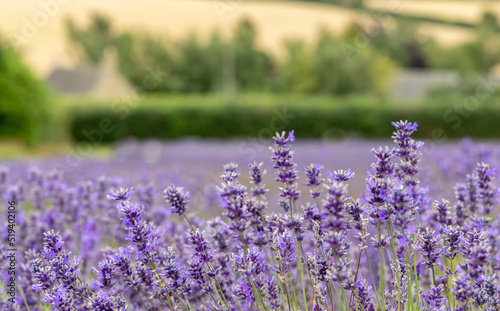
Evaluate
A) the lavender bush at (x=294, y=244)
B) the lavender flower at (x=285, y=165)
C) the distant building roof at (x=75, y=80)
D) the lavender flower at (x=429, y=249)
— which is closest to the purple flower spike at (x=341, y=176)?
the lavender bush at (x=294, y=244)

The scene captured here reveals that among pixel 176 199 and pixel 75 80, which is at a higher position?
pixel 75 80

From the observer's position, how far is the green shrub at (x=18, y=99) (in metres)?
16.3

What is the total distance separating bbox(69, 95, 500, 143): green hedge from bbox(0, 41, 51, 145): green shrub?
4.73 meters

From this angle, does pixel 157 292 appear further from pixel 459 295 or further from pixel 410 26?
pixel 410 26

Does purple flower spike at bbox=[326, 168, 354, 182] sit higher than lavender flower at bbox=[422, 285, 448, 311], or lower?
higher

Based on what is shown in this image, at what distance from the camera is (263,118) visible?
22.2 m

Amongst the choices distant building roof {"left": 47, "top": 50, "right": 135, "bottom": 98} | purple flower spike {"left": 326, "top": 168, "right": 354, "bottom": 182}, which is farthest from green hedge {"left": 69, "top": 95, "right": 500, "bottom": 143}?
purple flower spike {"left": 326, "top": 168, "right": 354, "bottom": 182}

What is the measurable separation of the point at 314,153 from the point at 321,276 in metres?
11.7

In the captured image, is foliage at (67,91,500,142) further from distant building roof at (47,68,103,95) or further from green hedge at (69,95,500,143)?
distant building roof at (47,68,103,95)

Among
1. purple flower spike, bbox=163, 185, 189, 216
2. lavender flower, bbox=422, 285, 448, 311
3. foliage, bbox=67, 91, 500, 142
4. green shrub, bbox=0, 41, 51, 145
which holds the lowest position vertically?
lavender flower, bbox=422, 285, 448, 311

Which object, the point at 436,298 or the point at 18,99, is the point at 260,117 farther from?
the point at 436,298

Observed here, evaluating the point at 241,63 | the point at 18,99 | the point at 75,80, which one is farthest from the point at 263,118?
the point at 241,63

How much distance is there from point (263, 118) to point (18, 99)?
9.45 meters

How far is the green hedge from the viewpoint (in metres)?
22.2
